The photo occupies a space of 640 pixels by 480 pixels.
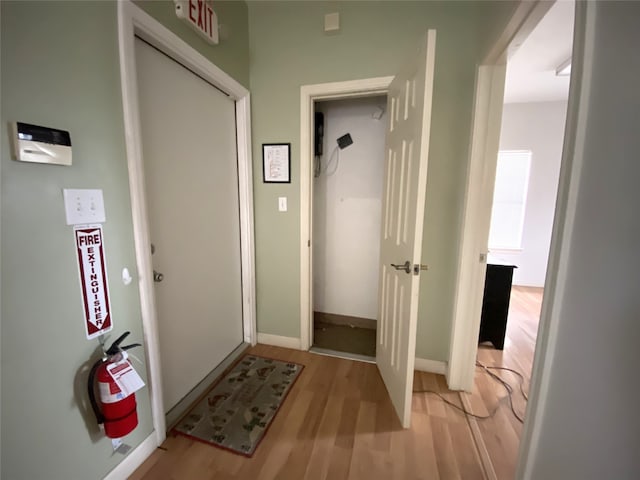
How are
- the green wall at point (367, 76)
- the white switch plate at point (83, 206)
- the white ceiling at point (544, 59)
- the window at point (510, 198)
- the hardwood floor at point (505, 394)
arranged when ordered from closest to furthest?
1. the white switch plate at point (83, 206)
2. the hardwood floor at point (505, 394)
3. the green wall at point (367, 76)
4. the white ceiling at point (544, 59)
5. the window at point (510, 198)

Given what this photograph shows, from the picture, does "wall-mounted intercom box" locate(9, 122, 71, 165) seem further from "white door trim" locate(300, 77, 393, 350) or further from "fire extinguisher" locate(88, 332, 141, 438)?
"white door trim" locate(300, 77, 393, 350)

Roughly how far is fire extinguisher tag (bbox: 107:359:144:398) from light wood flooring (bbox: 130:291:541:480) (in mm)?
532

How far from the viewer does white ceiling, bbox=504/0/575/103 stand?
179 cm

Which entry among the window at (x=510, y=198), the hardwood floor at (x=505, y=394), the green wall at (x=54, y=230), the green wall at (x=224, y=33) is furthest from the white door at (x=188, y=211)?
the window at (x=510, y=198)

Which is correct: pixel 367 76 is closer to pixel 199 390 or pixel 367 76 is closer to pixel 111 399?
pixel 111 399

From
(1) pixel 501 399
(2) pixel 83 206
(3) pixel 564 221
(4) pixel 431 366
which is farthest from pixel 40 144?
(1) pixel 501 399

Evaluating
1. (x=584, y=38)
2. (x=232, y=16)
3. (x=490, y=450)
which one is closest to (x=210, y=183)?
(x=232, y=16)

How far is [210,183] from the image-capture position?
5.72ft

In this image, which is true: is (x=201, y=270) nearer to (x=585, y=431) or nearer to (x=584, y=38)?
(x=585, y=431)

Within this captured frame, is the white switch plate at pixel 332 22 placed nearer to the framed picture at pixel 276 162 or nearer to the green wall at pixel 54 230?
the framed picture at pixel 276 162

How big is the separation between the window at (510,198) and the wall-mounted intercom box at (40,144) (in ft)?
14.4

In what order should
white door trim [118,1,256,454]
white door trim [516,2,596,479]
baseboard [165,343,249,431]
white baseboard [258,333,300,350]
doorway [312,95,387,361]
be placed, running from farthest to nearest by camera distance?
doorway [312,95,387,361]
white baseboard [258,333,300,350]
baseboard [165,343,249,431]
white door trim [118,1,256,454]
white door trim [516,2,596,479]

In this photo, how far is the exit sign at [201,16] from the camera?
1289 millimetres

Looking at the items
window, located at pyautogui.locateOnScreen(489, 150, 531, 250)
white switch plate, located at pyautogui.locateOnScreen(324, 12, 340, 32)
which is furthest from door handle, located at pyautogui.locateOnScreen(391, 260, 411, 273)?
window, located at pyautogui.locateOnScreen(489, 150, 531, 250)
